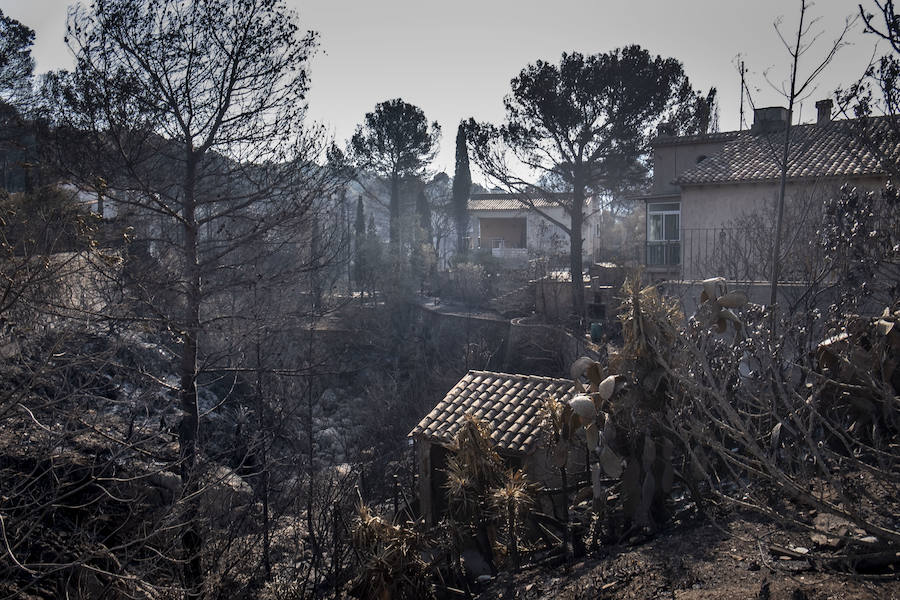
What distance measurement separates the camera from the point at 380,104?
35.0 m

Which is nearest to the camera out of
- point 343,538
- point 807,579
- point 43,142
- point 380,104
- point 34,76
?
point 807,579

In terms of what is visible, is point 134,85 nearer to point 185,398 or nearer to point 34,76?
point 185,398

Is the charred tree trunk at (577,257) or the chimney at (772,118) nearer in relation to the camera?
the chimney at (772,118)

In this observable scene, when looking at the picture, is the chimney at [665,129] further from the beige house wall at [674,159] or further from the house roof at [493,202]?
the house roof at [493,202]

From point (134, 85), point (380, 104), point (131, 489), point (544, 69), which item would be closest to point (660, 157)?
point (544, 69)

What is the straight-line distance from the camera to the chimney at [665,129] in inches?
940

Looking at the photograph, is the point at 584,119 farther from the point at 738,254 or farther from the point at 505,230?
the point at 505,230

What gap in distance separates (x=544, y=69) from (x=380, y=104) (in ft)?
44.0

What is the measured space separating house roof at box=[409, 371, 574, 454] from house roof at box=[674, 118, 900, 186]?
8.77m

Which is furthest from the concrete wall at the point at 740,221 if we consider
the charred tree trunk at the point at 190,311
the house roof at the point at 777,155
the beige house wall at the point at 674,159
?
the charred tree trunk at the point at 190,311

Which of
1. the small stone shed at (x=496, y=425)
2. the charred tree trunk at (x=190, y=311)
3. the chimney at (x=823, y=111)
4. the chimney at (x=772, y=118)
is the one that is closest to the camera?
the small stone shed at (x=496, y=425)

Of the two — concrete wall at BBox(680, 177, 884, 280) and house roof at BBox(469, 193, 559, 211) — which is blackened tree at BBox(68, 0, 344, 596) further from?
house roof at BBox(469, 193, 559, 211)

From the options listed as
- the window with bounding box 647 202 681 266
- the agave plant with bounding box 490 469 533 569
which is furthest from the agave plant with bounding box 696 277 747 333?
the window with bounding box 647 202 681 266

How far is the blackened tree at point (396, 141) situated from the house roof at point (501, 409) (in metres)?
24.7
